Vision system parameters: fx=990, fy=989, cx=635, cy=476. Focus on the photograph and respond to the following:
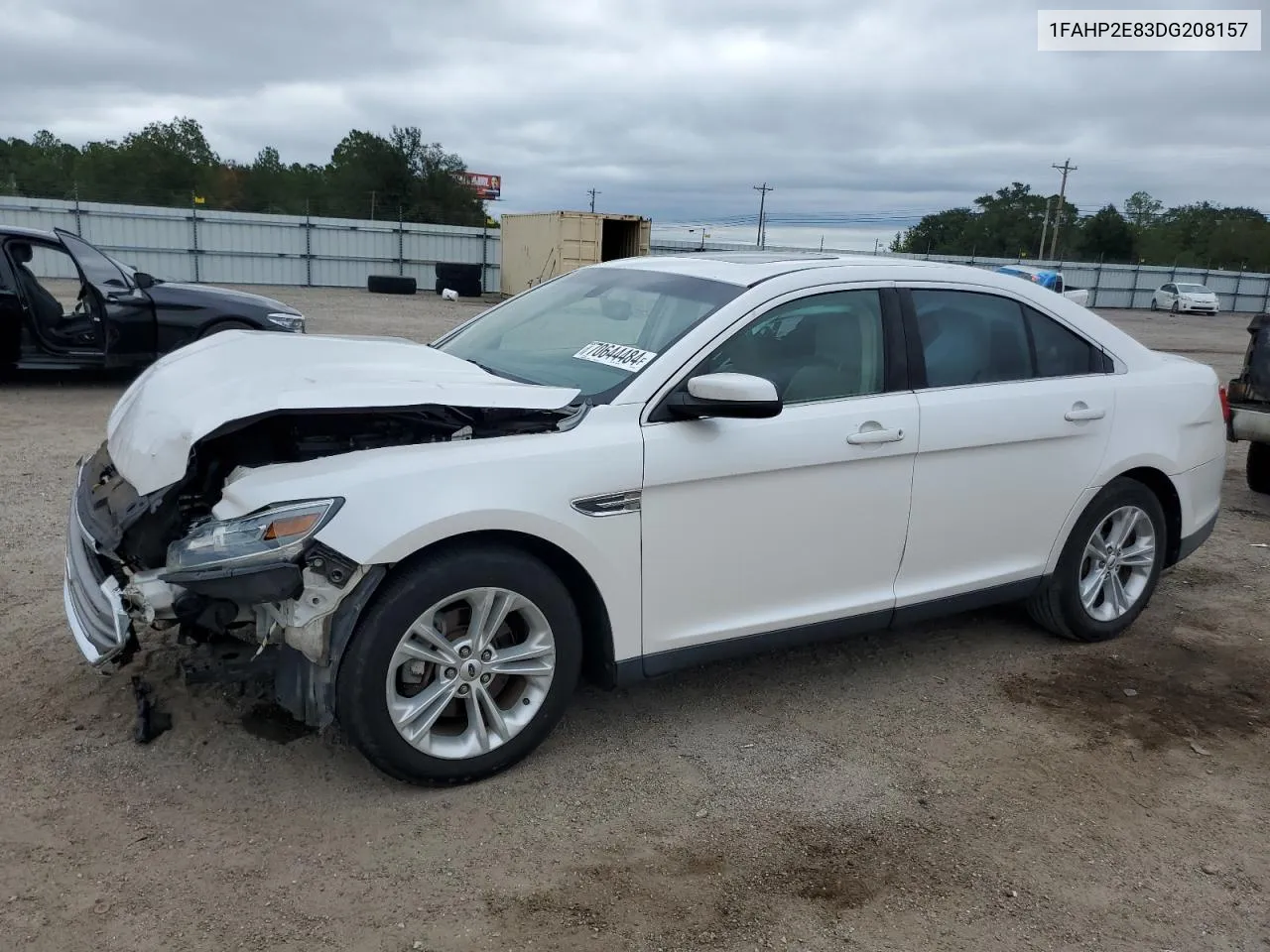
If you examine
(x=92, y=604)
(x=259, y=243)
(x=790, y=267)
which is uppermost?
(x=259, y=243)

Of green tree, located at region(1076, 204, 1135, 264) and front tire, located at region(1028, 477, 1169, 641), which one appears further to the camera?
green tree, located at region(1076, 204, 1135, 264)

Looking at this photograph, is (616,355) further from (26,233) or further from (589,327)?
(26,233)

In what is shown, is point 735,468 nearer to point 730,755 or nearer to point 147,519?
point 730,755

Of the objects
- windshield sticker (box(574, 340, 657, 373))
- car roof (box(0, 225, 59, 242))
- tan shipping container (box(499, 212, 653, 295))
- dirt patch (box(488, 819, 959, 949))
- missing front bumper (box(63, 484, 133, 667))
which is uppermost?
tan shipping container (box(499, 212, 653, 295))

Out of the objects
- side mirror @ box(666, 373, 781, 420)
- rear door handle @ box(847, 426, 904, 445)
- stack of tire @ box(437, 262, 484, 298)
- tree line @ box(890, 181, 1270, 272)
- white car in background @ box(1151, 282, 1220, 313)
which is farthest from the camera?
tree line @ box(890, 181, 1270, 272)

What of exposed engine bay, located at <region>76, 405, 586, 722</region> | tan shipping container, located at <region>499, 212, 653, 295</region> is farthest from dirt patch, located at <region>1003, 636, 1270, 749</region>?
tan shipping container, located at <region>499, 212, 653, 295</region>

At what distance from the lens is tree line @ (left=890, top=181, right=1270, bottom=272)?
68375 mm

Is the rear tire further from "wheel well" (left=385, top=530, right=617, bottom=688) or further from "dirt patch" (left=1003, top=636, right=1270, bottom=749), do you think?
"wheel well" (left=385, top=530, right=617, bottom=688)

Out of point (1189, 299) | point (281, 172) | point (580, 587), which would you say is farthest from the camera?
point (281, 172)

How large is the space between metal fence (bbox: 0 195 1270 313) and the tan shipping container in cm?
310

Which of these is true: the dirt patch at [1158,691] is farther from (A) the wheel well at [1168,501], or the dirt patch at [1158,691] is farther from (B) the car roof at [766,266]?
(B) the car roof at [766,266]

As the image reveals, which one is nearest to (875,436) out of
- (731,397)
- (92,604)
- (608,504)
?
(731,397)

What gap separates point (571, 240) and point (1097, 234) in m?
58.9

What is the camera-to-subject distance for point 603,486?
3266mm
